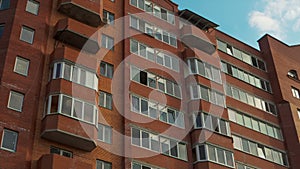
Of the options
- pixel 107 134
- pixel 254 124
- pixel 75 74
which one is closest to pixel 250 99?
pixel 254 124

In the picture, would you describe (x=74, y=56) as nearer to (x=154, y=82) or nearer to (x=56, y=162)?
(x=154, y=82)

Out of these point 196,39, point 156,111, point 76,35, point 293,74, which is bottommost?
point 156,111

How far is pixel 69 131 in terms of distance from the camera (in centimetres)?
2539

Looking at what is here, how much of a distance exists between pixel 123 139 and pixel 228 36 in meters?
19.7

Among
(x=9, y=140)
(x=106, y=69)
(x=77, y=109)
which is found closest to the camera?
(x=9, y=140)

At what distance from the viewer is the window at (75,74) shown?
2777 cm

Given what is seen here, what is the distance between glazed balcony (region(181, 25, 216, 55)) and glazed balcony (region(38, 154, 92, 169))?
17.8 meters

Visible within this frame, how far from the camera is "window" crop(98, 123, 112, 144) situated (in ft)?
92.2

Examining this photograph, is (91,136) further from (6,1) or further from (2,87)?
(6,1)

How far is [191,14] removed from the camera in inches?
1566

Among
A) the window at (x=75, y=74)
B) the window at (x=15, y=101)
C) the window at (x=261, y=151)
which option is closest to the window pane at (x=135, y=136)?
the window at (x=75, y=74)

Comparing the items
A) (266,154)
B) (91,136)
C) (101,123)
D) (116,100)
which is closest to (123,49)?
(116,100)

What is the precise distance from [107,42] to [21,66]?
8351 mm

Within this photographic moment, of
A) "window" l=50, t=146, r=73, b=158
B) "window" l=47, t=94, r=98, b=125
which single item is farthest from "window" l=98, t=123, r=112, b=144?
"window" l=50, t=146, r=73, b=158
